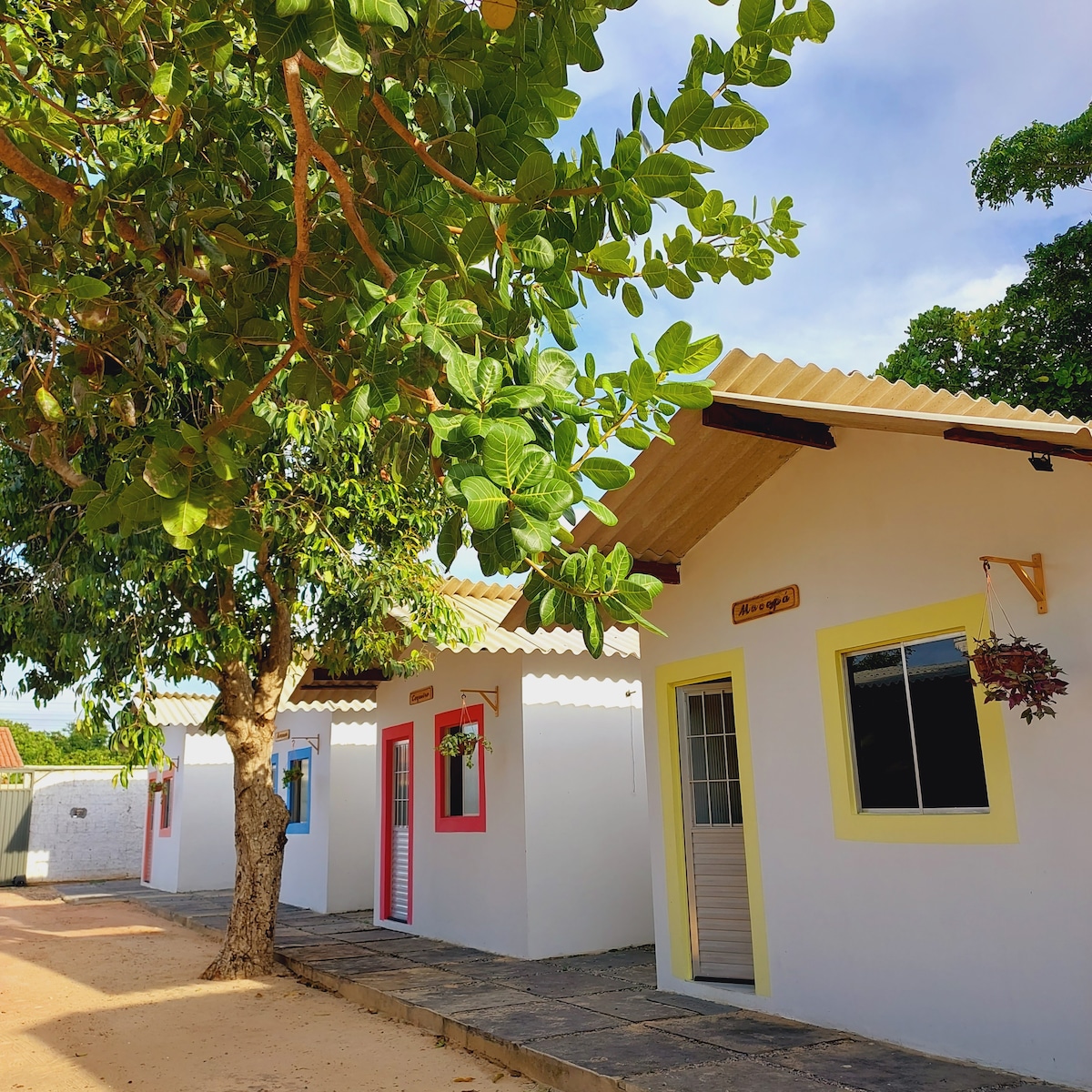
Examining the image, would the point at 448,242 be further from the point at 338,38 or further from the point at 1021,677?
the point at 1021,677

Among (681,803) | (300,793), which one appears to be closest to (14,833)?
(300,793)

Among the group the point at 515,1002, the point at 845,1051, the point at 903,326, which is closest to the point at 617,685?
the point at 515,1002

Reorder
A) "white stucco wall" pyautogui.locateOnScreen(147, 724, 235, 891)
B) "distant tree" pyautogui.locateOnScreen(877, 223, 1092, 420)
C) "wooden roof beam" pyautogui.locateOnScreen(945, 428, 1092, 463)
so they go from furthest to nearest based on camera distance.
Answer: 1. "white stucco wall" pyautogui.locateOnScreen(147, 724, 235, 891)
2. "distant tree" pyautogui.locateOnScreen(877, 223, 1092, 420)
3. "wooden roof beam" pyautogui.locateOnScreen(945, 428, 1092, 463)

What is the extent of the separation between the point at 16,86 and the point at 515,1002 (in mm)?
6539

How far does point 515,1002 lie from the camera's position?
725 centimetres

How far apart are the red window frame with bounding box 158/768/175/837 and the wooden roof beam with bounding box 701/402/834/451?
1687cm

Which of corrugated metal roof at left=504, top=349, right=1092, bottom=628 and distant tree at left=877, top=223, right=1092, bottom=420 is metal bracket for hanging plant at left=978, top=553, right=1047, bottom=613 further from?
distant tree at left=877, top=223, right=1092, bottom=420

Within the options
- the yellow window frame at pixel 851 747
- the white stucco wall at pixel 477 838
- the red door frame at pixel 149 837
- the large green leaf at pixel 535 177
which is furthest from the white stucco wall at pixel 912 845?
the red door frame at pixel 149 837

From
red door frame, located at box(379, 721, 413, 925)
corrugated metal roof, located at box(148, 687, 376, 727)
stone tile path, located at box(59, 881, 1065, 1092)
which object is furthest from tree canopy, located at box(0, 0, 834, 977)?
corrugated metal roof, located at box(148, 687, 376, 727)

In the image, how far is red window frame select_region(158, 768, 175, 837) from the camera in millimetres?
19781

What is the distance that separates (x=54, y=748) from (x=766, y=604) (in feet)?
146

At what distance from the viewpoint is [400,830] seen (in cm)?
1244

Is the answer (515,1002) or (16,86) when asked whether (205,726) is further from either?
(16,86)

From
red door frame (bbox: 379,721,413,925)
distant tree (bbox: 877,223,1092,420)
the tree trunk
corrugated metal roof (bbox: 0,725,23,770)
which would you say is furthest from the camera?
corrugated metal roof (bbox: 0,725,23,770)
